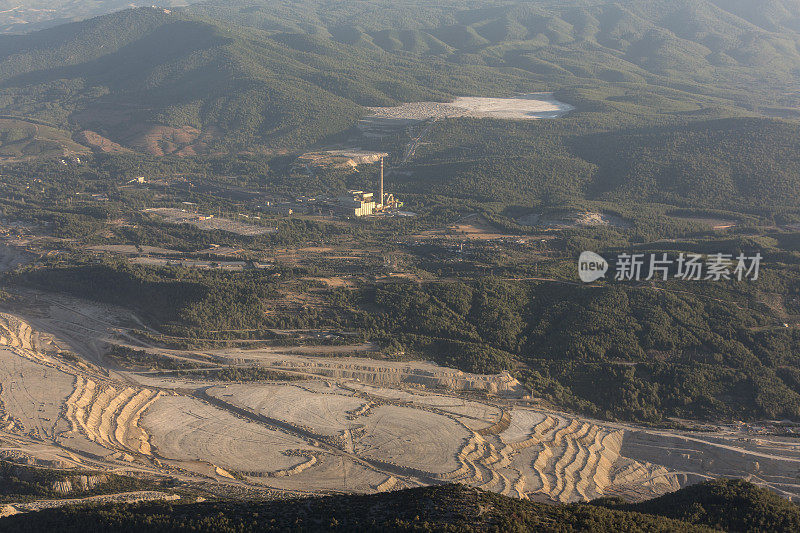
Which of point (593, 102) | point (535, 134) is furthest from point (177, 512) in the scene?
point (593, 102)

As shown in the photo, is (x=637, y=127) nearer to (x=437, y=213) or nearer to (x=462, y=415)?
(x=437, y=213)

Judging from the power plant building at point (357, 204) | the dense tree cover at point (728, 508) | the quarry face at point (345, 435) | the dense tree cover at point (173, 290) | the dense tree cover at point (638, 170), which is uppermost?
the dense tree cover at point (638, 170)

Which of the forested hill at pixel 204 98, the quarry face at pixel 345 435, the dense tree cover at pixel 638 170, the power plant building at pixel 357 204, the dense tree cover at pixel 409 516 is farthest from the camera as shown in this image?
the forested hill at pixel 204 98

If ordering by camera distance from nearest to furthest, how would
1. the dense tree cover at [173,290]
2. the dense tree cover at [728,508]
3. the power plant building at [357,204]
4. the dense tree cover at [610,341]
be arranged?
the dense tree cover at [728,508] → the dense tree cover at [610,341] → the dense tree cover at [173,290] → the power plant building at [357,204]

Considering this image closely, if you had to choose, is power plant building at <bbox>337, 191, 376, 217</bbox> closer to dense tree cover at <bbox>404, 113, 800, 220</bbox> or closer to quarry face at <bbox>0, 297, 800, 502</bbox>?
dense tree cover at <bbox>404, 113, 800, 220</bbox>

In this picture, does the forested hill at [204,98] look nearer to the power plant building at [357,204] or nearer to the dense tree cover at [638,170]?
the dense tree cover at [638,170]

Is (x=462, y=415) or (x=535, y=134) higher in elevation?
(x=535, y=134)

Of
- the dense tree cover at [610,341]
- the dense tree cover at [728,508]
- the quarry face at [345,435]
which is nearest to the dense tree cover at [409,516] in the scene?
the dense tree cover at [728,508]
